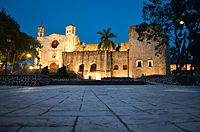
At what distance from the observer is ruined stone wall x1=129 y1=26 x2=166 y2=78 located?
30362mm

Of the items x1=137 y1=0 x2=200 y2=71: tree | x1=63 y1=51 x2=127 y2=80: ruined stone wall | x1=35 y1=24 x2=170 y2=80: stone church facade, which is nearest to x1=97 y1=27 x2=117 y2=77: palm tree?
x1=35 y1=24 x2=170 y2=80: stone church facade

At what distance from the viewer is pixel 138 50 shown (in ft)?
105

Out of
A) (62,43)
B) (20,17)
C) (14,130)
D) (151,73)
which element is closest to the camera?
(14,130)

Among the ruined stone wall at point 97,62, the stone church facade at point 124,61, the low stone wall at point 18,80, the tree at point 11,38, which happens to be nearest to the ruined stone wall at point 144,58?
the stone church facade at point 124,61

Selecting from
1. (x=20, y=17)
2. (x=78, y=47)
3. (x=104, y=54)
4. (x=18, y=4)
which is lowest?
(x=104, y=54)

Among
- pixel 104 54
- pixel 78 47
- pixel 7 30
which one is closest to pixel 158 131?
pixel 7 30

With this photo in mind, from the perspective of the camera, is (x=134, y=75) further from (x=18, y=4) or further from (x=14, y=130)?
(x=18, y=4)

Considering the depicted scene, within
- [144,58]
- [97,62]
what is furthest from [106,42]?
[144,58]

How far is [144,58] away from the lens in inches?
1234

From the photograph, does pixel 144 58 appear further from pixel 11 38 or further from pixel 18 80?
pixel 18 80

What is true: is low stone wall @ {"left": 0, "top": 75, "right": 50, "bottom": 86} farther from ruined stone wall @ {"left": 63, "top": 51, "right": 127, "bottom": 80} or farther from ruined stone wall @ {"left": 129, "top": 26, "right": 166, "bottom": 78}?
ruined stone wall @ {"left": 129, "top": 26, "right": 166, "bottom": 78}

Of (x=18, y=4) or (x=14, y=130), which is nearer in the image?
(x=14, y=130)

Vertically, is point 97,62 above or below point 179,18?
below

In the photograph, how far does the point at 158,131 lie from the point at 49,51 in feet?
157
